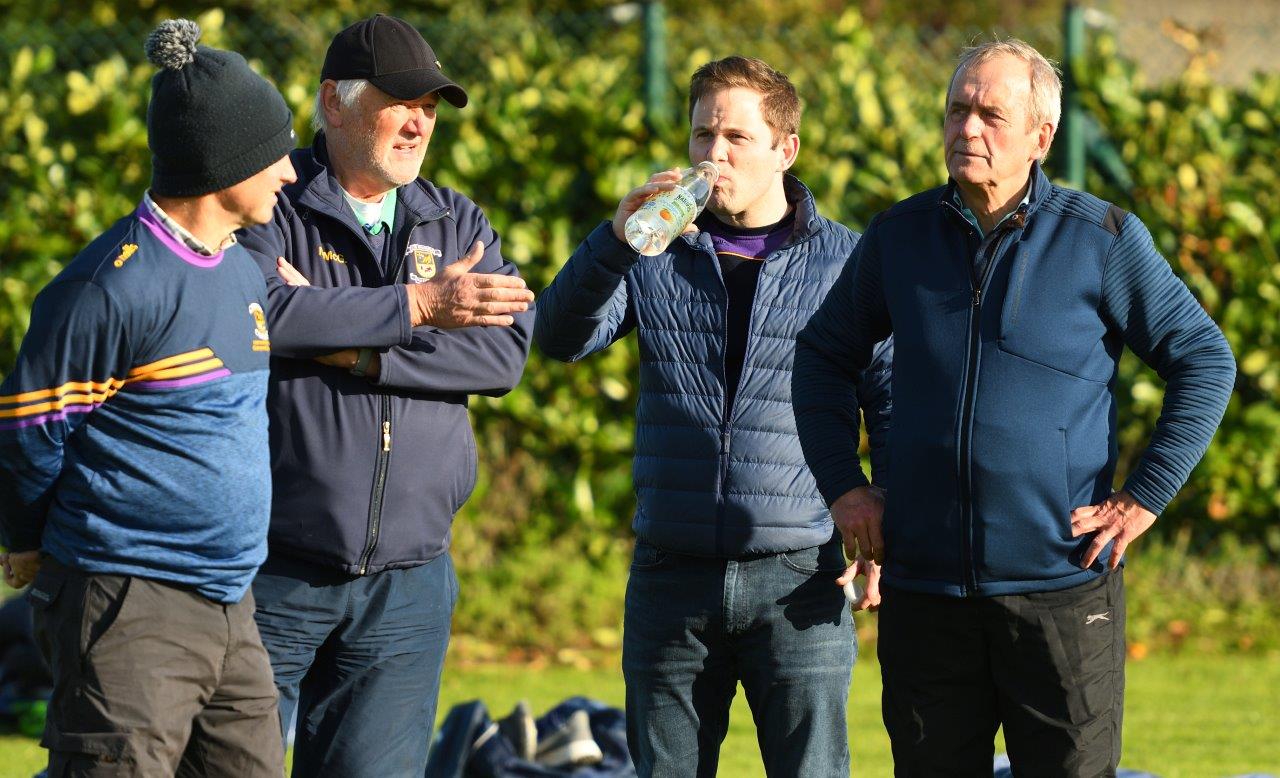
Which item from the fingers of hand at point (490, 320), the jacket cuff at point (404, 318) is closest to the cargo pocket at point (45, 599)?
the jacket cuff at point (404, 318)

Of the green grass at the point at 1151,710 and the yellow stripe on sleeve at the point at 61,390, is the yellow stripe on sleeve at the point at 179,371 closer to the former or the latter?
the yellow stripe on sleeve at the point at 61,390

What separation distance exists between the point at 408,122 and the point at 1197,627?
17.1ft

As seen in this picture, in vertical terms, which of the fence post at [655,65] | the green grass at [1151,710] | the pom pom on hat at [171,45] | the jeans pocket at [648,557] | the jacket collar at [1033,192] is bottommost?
the green grass at [1151,710]

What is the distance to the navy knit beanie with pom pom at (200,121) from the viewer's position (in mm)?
3170

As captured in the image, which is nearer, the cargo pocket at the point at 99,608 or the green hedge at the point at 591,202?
the cargo pocket at the point at 99,608

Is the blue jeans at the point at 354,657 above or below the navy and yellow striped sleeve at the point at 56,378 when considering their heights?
below

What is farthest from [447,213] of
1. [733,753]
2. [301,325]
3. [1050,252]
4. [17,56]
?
[17,56]

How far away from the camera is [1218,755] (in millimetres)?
5801

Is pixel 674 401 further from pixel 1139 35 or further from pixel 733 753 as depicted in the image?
pixel 1139 35

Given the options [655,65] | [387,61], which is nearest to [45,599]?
[387,61]

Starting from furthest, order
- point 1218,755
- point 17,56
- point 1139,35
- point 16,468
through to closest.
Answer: point 1139,35 < point 17,56 < point 1218,755 < point 16,468

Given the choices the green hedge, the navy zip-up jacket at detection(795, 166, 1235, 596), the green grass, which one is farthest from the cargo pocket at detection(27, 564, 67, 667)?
the green hedge

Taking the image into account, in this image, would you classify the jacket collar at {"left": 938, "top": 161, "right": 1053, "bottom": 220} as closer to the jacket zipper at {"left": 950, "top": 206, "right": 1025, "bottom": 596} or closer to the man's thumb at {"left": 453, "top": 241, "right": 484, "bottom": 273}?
the jacket zipper at {"left": 950, "top": 206, "right": 1025, "bottom": 596}

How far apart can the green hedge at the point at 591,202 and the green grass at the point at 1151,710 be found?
52cm
